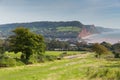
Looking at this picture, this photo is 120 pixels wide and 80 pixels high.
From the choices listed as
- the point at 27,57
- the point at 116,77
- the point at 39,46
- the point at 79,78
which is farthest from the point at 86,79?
the point at 39,46

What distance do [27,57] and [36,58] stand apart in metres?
2.75

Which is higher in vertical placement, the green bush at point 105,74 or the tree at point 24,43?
the tree at point 24,43

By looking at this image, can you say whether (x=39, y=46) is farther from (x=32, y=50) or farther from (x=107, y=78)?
(x=107, y=78)

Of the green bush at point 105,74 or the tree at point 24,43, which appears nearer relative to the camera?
the green bush at point 105,74

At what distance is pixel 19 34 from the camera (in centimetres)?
7175

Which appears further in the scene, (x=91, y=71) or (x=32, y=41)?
(x=32, y=41)

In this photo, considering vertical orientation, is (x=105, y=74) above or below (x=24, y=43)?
below

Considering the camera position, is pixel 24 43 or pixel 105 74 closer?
pixel 105 74

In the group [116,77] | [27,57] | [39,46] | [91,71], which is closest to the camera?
[116,77]

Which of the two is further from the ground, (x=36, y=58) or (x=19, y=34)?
(x=19, y=34)

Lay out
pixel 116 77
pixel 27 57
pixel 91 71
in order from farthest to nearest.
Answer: pixel 27 57
pixel 91 71
pixel 116 77

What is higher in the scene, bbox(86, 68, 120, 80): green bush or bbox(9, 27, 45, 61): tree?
bbox(9, 27, 45, 61): tree

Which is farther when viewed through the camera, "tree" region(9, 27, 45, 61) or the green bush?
"tree" region(9, 27, 45, 61)

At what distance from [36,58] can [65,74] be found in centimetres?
3782
